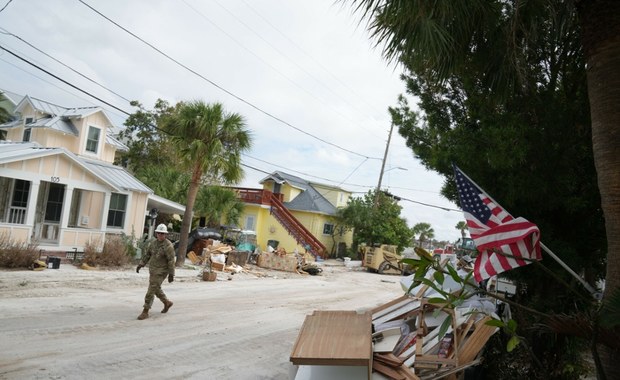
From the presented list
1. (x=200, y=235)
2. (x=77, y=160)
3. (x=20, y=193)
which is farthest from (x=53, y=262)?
(x=200, y=235)

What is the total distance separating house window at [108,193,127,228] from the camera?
20.7 meters

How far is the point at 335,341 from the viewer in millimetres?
5469

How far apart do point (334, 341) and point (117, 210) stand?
17.9 metres

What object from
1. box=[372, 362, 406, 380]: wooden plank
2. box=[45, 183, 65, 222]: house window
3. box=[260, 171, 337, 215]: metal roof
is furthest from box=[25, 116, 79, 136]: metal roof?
box=[372, 362, 406, 380]: wooden plank

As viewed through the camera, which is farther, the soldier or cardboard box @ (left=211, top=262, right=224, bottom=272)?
cardboard box @ (left=211, top=262, right=224, bottom=272)

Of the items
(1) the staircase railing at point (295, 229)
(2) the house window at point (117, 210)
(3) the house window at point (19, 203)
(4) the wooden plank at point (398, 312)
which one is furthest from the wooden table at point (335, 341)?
(1) the staircase railing at point (295, 229)

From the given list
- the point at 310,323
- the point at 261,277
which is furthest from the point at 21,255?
the point at 310,323

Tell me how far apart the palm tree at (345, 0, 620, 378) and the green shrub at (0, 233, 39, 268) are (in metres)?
13.2

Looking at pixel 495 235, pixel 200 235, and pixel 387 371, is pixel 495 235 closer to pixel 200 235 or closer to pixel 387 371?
pixel 387 371

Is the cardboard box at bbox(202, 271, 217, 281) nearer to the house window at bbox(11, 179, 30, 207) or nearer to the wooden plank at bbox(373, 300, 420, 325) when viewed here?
the house window at bbox(11, 179, 30, 207)

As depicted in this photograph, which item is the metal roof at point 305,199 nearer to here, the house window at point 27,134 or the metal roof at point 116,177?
the metal roof at point 116,177

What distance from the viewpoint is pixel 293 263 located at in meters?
24.1

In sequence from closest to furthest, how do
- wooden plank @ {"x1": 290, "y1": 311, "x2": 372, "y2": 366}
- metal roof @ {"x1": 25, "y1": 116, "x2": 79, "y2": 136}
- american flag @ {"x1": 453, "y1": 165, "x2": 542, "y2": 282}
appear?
1. american flag @ {"x1": 453, "y1": 165, "x2": 542, "y2": 282}
2. wooden plank @ {"x1": 290, "y1": 311, "x2": 372, "y2": 366}
3. metal roof @ {"x1": 25, "y1": 116, "x2": 79, "y2": 136}

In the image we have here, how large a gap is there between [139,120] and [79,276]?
22746 millimetres
